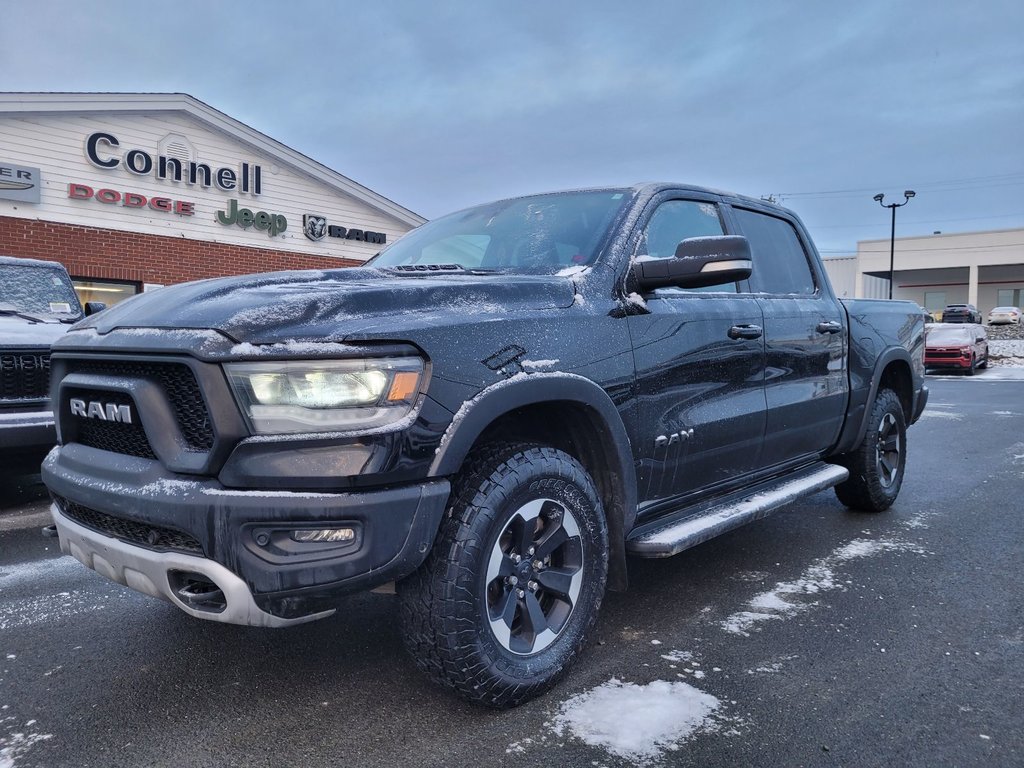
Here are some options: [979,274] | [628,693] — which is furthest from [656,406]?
[979,274]

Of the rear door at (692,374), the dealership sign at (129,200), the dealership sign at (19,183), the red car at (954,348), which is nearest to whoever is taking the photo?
the rear door at (692,374)

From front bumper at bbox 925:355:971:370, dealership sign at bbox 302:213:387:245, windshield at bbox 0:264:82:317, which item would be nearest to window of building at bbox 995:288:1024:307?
front bumper at bbox 925:355:971:370

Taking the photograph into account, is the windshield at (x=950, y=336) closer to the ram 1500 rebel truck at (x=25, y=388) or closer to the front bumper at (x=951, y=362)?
the front bumper at (x=951, y=362)

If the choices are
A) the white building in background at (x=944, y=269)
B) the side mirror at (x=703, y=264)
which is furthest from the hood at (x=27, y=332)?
the white building in background at (x=944, y=269)

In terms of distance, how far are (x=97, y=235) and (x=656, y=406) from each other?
1211 cm

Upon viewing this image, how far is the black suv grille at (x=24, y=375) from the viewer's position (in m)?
4.97

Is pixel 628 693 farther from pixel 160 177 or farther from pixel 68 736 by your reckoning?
pixel 160 177

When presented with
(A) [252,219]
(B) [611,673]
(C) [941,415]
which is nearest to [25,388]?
(B) [611,673]

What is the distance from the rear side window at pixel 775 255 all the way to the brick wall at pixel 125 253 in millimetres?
9738

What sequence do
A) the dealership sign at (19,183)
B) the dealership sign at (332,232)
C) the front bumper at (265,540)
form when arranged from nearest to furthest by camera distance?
the front bumper at (265,540)
the dealership sign at (19,183)
the dealership sign at (332,232)

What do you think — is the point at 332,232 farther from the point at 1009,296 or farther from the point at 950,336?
the point at 1009,296

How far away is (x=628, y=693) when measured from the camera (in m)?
2.64

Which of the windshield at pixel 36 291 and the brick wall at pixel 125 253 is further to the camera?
the brick wall at pixel 125 253

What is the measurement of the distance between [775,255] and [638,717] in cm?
280
